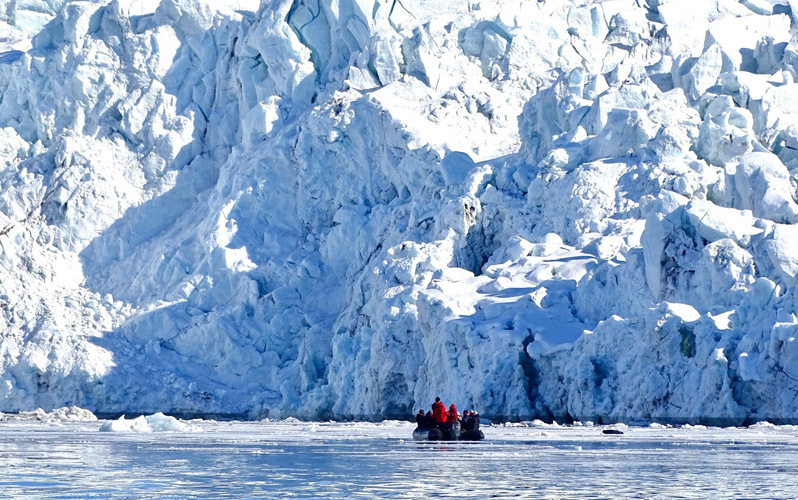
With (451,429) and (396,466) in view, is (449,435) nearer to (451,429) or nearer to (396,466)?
(451,429)

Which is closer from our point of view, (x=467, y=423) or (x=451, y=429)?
(x=467, y=423)

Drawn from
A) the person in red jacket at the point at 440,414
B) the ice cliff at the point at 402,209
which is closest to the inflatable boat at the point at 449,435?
the person in red jacket at the point at 440,414

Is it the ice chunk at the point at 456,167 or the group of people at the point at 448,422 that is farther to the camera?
the ice chunk at the point at 456,167

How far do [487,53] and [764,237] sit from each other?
19.0 m

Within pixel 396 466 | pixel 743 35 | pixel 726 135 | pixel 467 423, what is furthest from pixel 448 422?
pixel 743 35

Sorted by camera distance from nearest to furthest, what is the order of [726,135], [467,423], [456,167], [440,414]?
[467,423], [440,414], [726,135], [456,167]

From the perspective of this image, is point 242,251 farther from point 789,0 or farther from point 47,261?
point 789,0

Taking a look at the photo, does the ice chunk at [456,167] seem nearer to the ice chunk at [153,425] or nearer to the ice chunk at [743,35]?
the ice chunk at [743,35]

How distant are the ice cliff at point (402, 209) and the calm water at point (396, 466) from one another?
8380 mm

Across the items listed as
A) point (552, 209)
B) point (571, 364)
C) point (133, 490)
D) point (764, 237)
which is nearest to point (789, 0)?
point (552, 209)

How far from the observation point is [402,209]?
1809 inches

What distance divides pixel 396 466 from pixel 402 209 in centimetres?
2842

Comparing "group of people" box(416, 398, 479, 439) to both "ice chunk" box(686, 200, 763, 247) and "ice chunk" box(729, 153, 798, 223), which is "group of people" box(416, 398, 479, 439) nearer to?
"ice chunk" box(686, 200, 763, 247)

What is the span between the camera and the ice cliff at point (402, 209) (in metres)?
35.5
